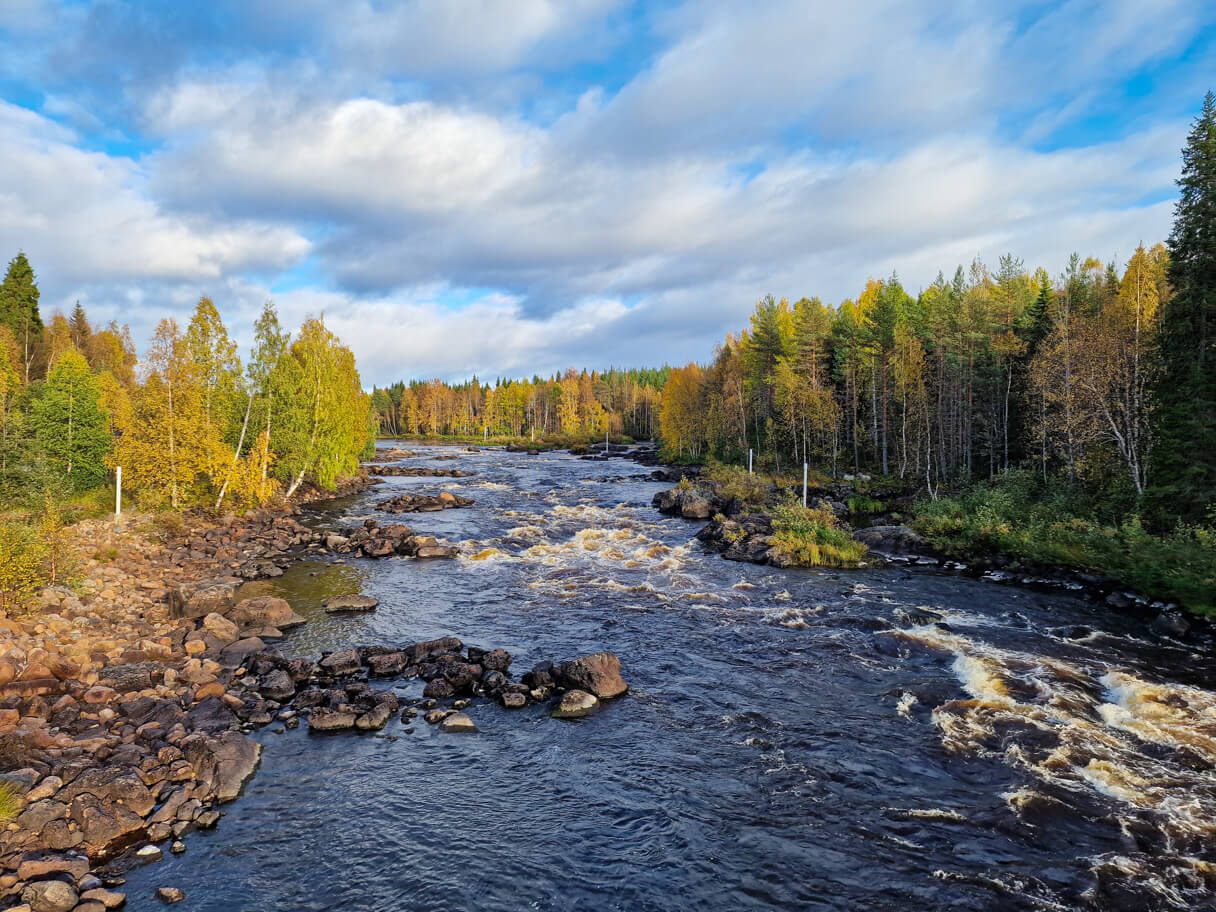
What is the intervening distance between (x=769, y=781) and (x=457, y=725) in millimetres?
6970

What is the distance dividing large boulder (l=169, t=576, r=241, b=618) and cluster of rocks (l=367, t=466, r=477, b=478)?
153 feet

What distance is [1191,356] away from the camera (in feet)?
81.3

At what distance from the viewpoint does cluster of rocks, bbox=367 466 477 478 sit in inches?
2758

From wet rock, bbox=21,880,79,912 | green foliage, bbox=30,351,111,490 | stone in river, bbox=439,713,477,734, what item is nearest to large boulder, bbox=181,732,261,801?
wet rock, bbox=21,880,79,912

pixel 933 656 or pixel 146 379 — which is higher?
pixel 146 379

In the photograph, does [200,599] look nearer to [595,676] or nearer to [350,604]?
[350,604]

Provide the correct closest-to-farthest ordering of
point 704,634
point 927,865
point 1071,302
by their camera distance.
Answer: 1. point 927,865
2. point 704,634
3. point 1071,302

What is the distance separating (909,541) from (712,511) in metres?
→ 14.3

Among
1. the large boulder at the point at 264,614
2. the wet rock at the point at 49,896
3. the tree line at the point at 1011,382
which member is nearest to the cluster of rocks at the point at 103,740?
the wet rock at the point at 49,896

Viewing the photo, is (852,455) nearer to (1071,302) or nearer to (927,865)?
(1071,302)

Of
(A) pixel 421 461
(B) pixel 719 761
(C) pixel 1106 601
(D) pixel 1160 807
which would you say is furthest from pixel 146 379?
(A) pixel 421 461

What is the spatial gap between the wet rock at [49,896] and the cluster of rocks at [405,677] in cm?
537

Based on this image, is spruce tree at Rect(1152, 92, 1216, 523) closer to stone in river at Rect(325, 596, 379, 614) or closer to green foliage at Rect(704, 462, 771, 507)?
green foliage at Rect(704, 462, 771, 507)

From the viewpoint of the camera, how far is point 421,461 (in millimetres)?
89688
